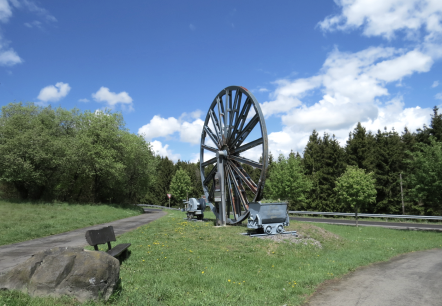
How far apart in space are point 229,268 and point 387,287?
11.5 feet

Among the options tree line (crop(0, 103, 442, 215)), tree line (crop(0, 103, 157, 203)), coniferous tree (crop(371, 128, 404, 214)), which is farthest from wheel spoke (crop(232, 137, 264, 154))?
coniferous tree (crop(371, 128, 404, 214))

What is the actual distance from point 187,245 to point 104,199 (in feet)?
107

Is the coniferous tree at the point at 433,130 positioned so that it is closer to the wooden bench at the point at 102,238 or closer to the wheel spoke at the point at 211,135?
the wheel spoke at the point at 211,135

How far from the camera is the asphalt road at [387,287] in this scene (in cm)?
584

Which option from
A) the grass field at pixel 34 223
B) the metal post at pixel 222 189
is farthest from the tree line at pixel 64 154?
the metal post at pixel 222 189

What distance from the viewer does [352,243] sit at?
520 inches

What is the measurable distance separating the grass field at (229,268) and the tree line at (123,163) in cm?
1211

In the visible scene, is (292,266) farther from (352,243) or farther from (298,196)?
(298,196)

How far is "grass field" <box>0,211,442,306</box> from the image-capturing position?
5.63 m

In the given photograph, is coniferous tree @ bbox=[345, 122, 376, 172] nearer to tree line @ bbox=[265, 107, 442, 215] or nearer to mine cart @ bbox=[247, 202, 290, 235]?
tree line @ bbox=[265, 107, 442, 215]

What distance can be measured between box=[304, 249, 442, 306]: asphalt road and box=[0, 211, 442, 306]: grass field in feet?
1.10

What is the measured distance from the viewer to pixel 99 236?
7551mm

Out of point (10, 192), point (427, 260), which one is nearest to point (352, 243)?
point (427, 260)

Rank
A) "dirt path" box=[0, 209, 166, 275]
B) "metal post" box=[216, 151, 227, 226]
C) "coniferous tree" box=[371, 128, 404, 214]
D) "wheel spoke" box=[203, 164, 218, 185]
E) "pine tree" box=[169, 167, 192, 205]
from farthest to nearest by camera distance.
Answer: "pine tree" box=[169, 167, 192, 205] → "coniferous tree" box=[371, 128, 404, 214] → "wheel spoke" box=[203, 164, 218, 185] → "metal post" box=[216, 151, 227, 226] → "dirt path" box=[0, 209, 166, 275]
